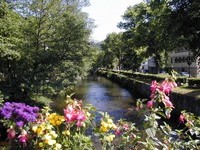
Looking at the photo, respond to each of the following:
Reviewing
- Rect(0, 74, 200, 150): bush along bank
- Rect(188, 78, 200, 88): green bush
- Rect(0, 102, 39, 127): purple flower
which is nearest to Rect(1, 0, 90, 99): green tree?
Rect(188, 78, 200, 88): green bush

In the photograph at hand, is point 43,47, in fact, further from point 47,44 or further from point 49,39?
point 49,39

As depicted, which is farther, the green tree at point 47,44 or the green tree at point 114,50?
the green tree at point 114,50

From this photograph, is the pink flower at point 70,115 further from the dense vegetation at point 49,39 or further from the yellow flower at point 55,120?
the dense vegetation at point 49,39

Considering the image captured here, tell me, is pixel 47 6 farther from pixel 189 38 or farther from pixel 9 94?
pixel 189 38

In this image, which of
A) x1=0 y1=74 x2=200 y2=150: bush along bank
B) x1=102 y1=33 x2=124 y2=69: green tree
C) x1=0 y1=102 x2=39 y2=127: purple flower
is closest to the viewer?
x1=0 y1=74 x2=200 y2=150: bush along bank

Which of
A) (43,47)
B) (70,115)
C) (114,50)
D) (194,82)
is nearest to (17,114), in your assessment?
(70,115)

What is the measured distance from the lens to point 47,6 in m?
20.8

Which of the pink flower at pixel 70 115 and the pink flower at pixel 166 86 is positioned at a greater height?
the pink flower at pixel 166 86

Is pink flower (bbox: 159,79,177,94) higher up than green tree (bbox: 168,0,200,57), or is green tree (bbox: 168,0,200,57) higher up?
green tree (bbox: 168,0,200,57)

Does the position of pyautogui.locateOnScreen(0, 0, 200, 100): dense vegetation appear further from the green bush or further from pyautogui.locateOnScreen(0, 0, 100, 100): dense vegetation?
the green bush

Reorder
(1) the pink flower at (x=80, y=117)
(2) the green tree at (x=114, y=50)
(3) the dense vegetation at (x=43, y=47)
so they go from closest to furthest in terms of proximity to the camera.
→ (1) the pink flower at (x=80, y=117) → (3) the dense vegetation at (x=43, y=47) → (2) the green tree at (x=114, y=50)

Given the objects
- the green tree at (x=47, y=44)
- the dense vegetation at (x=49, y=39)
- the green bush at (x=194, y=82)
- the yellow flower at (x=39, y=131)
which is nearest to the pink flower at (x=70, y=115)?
the yellow flower at (x=39, y=131)

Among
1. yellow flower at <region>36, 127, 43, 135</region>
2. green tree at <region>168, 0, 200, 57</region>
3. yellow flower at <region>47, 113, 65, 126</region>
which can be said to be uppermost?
green tree at <region>168, 0, 200, 57</region>

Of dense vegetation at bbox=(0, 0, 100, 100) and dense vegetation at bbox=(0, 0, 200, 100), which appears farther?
dense vegetation at bbox=(0, 0, 100, 100)
